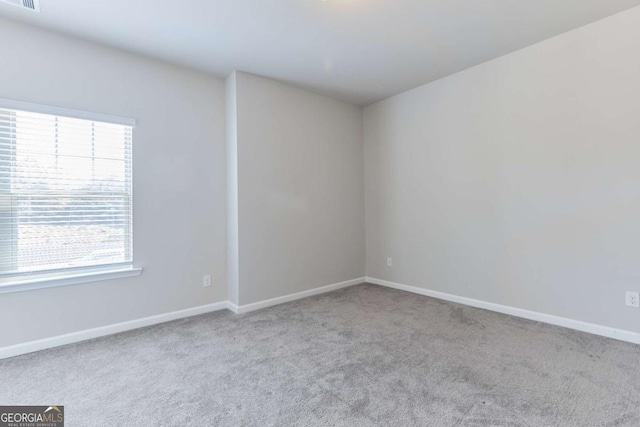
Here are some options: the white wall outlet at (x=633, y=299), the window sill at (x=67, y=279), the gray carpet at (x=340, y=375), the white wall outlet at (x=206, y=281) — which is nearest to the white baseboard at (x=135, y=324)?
the gray carpet at (x=340, y=375)

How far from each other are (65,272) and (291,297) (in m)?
2.17

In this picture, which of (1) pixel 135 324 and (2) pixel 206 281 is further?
(2) pixel 206 281

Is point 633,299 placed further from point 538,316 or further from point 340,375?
point 340,375

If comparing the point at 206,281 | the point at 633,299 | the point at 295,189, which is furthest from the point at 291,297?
the point at 633,299

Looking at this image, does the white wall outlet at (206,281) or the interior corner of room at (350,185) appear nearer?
the interior corner of room at (350,185)

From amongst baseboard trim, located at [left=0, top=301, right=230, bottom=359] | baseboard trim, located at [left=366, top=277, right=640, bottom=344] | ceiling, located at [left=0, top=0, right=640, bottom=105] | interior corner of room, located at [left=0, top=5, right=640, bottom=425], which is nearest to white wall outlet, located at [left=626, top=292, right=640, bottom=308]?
interior corner of room, located at [left=0, top=5, right=640, bottom=425]

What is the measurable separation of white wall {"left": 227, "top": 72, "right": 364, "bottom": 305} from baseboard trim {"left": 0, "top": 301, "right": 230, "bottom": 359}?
0.48m

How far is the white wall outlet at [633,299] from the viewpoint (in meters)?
2.42

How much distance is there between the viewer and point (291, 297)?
3.68m

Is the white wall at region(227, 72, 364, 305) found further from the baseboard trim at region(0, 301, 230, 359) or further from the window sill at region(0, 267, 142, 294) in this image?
the window sill at region(0, 267, 142, 294)

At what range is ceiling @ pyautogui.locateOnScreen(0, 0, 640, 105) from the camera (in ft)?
7.46

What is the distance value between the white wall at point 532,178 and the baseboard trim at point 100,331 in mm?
2529

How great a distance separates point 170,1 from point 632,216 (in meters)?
3.87

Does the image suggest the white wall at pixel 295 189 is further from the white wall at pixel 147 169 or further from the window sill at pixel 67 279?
the window sill at pixel 67 279
